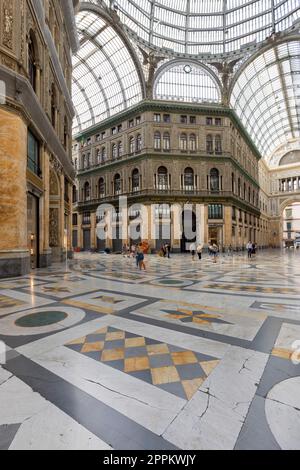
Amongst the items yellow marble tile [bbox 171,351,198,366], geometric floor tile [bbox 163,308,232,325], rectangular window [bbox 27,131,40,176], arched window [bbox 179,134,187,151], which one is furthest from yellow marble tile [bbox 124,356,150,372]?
arched window [bbox 179,134,187,151]

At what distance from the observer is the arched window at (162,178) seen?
33.8m

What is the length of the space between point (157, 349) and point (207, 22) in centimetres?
4915

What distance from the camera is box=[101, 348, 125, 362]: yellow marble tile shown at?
2771 millimetres

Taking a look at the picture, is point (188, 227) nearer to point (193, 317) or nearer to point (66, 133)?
point (66, 133)

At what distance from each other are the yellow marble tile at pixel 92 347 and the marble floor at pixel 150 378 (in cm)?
1

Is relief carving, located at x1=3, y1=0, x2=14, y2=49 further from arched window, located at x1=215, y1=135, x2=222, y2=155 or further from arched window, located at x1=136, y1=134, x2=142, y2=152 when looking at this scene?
arched window, located at x1=215, y1=135, x2=222, y2=155

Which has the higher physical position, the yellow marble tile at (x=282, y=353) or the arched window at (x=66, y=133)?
the arched window at (x=66, y=133)

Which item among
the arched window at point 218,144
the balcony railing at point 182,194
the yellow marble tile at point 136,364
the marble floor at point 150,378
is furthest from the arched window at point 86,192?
the yellow marble tile at point 136,364

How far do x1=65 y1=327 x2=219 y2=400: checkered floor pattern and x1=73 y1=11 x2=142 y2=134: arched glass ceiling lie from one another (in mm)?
38616

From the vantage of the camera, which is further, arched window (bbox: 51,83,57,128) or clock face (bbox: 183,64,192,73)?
clock face (bbox: 183,64,192,73)

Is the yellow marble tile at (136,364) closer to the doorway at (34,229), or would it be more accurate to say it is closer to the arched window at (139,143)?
the doorway at (34,229)

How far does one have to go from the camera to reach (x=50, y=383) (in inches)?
89.1
